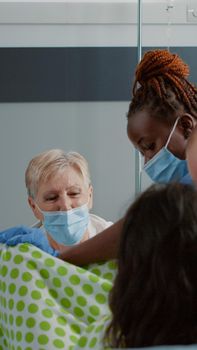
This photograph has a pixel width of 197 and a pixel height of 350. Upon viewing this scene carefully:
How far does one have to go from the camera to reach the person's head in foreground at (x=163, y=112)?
196 centimetres

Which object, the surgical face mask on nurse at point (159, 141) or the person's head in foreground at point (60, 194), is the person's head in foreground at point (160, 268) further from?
the person's head in foreground at point (60, 194)

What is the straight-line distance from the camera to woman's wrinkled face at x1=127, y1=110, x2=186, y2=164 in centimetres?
196

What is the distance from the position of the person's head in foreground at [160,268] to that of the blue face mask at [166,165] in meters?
0.88

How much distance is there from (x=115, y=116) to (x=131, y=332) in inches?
98.6

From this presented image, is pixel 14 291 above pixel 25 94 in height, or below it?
below

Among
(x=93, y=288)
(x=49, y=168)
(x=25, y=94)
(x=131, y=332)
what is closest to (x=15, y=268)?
(x=93, y=288)

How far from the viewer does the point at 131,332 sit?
3.63 ft

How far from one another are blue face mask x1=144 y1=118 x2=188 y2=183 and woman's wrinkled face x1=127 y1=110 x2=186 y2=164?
1cm

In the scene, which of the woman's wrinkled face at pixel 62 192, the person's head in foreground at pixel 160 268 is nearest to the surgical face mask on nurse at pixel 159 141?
the woman's wrinkled face at pixel 62 192

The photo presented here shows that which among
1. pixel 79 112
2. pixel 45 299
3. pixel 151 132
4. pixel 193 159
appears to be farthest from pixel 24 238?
pixel 79 112

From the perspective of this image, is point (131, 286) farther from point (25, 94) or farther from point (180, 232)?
point (25, 94)

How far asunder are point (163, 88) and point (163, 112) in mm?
62

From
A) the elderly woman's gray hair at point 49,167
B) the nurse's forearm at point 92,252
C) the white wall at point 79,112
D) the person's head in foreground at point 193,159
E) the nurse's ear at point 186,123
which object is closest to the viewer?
the person's head in foreground at point 193,159

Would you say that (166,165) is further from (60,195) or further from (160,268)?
(160,268)
